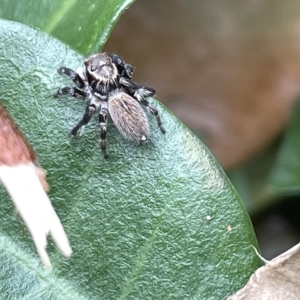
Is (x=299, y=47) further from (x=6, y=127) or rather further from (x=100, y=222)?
(x=6, y=127)

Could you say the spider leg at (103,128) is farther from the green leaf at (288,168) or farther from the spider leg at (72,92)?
the green leaf at (288,168)

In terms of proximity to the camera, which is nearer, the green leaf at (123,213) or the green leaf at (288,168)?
the green leaf at (123,213)

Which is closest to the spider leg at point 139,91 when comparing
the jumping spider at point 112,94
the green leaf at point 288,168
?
the jumping spider at point 112,94

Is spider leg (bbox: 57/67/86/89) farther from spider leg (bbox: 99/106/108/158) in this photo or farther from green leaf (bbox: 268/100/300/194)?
green leaf (bbox: 268/100/300/194)

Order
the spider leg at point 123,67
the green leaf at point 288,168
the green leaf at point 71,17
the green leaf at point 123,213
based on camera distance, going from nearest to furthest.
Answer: the green leaf at point 123,213 → the green leaf at point 71,17 → the green leaf at point 288,168 → the spider leg at point 123,67

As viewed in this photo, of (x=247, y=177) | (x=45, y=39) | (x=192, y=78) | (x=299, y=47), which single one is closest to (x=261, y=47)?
(x=299, y=47)

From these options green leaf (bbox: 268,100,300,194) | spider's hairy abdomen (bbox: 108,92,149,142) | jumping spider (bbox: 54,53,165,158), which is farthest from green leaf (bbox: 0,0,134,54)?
green leaf (bbox: 268,100,300,194)
